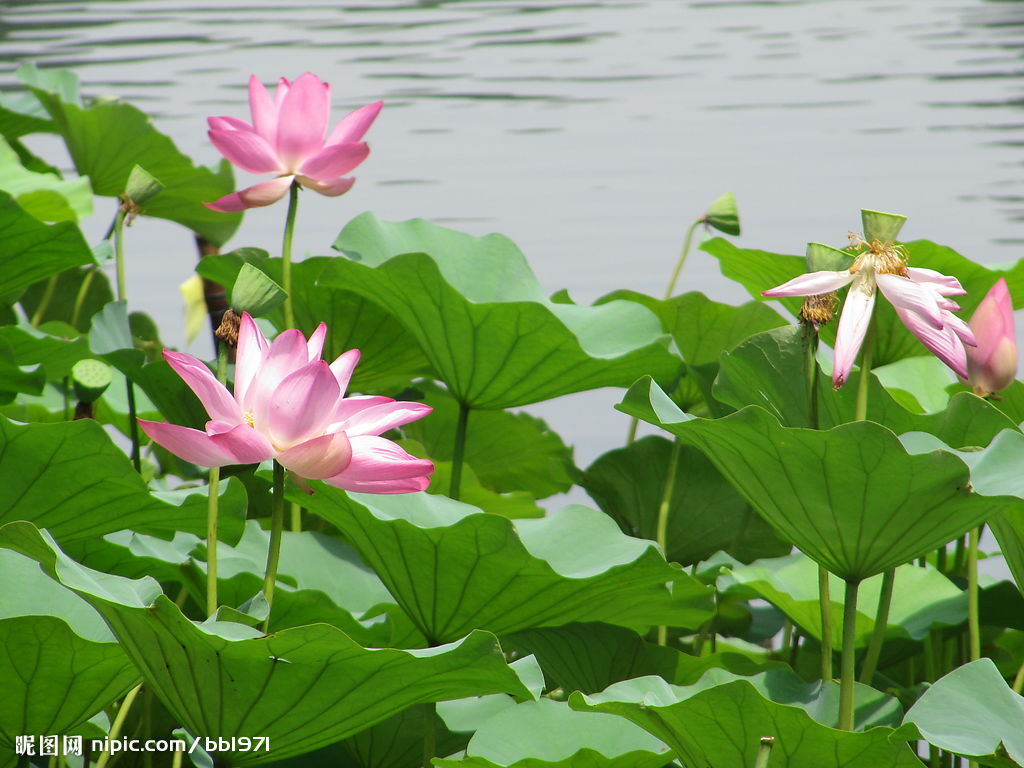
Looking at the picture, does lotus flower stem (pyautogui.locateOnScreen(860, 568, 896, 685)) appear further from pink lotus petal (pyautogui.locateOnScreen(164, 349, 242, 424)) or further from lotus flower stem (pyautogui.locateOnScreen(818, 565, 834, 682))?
pink lotus petal (pyautogui.locateOnScreen(164, 349, 242, 424))

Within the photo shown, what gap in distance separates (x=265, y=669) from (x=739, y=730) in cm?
29

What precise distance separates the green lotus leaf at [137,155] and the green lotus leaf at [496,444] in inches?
19.5

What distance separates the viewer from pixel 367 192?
3.88 meters

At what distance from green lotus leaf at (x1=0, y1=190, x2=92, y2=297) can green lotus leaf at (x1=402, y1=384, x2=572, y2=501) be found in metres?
0.46

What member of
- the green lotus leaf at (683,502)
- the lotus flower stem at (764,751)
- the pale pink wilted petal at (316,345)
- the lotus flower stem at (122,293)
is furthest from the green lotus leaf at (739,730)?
the lotus flower stem at (122,293)

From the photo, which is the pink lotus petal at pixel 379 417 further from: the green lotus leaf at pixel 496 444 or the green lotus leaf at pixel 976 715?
the green lotus leaf at pixel 496 444

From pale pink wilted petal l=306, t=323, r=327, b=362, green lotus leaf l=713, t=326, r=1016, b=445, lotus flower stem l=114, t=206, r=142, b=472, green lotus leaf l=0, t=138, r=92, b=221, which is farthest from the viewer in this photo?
green lotus leaf l=0, t=138, r=92, b=221

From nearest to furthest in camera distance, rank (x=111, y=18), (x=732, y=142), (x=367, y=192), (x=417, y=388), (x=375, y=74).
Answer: (x=417, y=388) → (x=367, y=192) → (x=732, y=142) → (x=375, y=74) → (x=111, y=18)

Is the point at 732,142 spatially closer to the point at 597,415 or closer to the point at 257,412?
the point at 597,415

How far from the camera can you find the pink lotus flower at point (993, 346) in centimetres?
98

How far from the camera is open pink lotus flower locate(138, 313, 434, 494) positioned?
27.8 inches

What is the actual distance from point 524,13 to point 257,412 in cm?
903

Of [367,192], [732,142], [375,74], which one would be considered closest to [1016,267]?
[367,192]

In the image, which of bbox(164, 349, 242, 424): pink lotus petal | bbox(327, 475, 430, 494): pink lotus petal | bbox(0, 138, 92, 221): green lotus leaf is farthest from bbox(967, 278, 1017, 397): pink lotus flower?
bbox(0, 138, 92, 221): green lotus leaf
